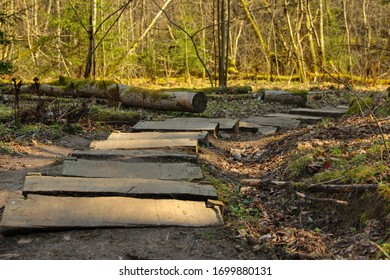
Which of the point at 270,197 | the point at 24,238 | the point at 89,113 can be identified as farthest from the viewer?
the point at 89,113

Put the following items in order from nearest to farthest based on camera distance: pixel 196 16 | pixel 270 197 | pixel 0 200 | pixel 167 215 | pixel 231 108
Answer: pixel 167 215
pixel 0 200
pixel 270 197
pixel 231 108
pixel 196 16

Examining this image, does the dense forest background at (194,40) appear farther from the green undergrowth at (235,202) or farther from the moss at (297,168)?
the green undergrowth at (235,202)

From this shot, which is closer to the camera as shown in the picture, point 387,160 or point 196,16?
point 387,160

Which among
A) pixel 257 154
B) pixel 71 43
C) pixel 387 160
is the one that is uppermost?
pixel 71 43

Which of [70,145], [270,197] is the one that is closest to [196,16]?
[70,145]

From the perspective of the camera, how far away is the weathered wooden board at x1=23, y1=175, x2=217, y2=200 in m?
4.23

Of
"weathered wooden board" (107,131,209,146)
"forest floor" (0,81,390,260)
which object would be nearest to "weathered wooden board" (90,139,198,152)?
"forest floor" (0,81,390,260)

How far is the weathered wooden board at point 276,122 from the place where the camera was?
9.55 metres

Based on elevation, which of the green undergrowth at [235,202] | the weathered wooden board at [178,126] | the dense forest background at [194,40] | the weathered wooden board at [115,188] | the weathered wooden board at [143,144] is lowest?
the green undergrowth at [235,202]

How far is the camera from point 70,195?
13.9 ft

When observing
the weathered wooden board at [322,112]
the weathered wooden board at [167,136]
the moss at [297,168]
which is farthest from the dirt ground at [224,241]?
the weathered wooden board at [322,112]

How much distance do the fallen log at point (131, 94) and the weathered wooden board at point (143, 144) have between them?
3.50 metres

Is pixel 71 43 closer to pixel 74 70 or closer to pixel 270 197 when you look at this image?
pixel 74 70

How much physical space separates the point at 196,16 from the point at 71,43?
734cm
